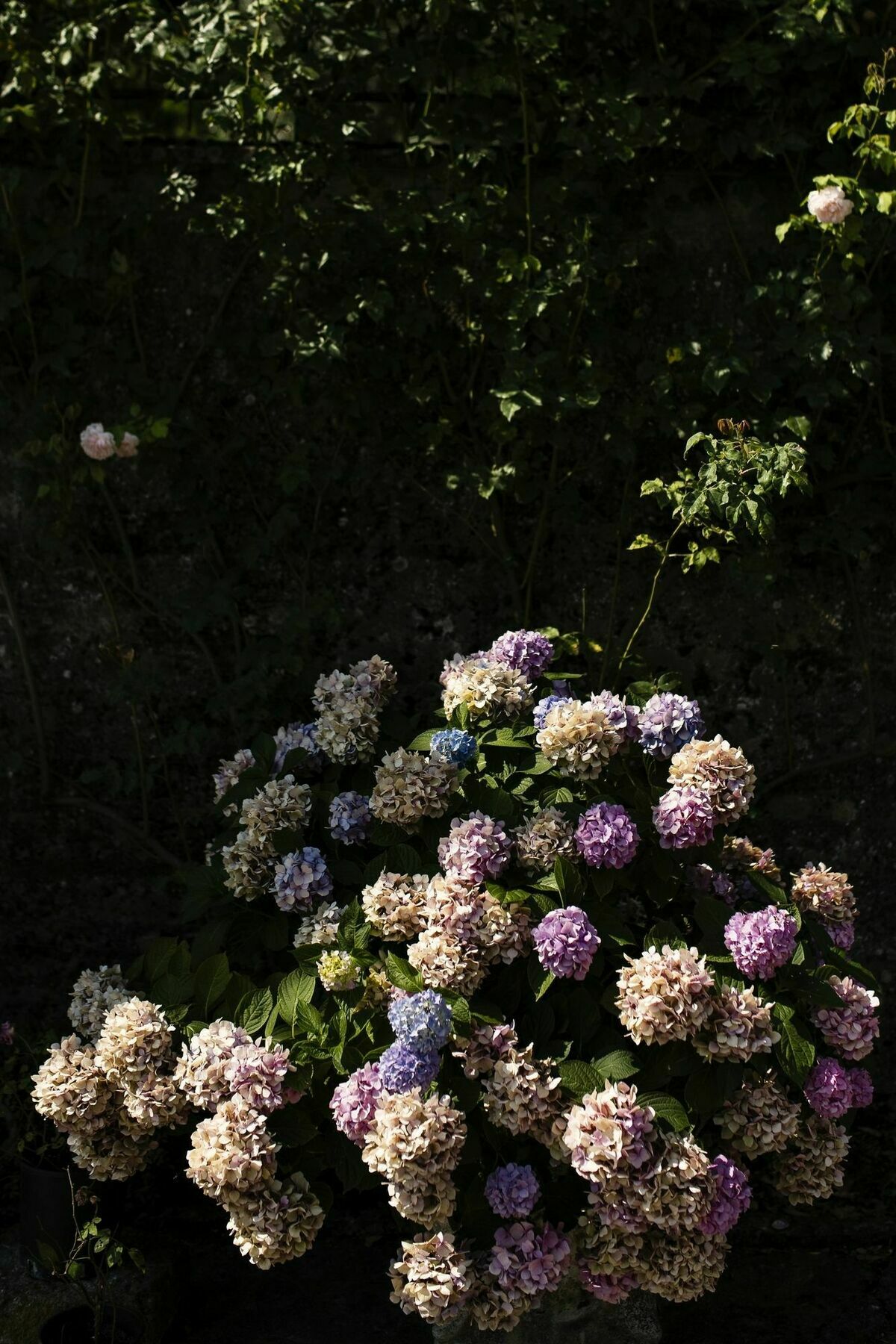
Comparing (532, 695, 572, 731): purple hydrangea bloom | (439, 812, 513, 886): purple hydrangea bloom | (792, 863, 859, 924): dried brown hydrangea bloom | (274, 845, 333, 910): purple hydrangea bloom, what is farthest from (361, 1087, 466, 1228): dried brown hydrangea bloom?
(792, 863, 859, 924): dried brown hydrangea bloom

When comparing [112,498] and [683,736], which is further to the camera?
[112,498]

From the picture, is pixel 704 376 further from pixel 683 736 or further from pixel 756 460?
pixel 683 736

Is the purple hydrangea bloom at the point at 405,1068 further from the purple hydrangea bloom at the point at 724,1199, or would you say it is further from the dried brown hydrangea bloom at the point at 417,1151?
the purple hydrangea bloom at the point at 724,1199

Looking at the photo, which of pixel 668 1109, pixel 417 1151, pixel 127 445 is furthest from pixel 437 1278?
pixel 127 445

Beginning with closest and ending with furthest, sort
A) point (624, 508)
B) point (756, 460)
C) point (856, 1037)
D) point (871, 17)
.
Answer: point (856, 1037) → point (756, 460) → point (871, 17) → point (624, 508)

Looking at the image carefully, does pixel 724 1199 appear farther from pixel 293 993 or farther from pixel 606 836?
pixel 293 993

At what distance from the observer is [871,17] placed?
2.82 meters

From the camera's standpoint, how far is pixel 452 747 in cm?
239

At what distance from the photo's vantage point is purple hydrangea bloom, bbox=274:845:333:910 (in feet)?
7.92

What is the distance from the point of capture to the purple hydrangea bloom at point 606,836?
2223 millimetres

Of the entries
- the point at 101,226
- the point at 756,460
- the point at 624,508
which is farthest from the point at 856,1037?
the point at 101,226

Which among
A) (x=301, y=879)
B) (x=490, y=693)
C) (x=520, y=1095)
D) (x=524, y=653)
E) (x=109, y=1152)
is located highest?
(x=524, y=653)

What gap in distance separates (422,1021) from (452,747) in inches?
21.5

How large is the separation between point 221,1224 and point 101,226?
2.24 metres
